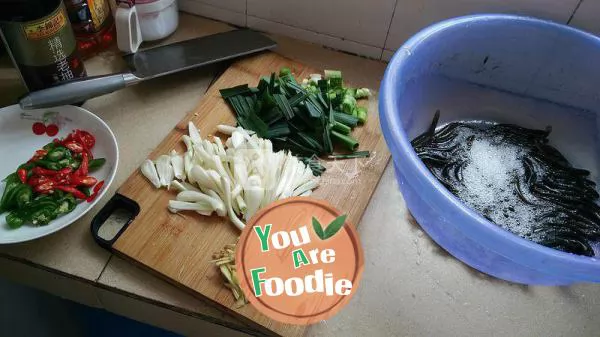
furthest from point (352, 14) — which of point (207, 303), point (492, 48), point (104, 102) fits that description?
point (207, 303)

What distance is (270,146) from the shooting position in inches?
31.0

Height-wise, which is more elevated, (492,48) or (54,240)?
(492,48)

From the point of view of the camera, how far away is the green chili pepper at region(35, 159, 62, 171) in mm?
731

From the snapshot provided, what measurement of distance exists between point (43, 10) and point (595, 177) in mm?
930

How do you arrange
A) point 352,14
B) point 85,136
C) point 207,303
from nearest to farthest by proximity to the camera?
point 207,303 < point 85,136 < point 352,14

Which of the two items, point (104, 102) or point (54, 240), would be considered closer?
point (54, 240)

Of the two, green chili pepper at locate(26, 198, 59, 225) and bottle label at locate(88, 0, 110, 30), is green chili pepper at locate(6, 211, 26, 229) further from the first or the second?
bottle label at locate(88, 0, 110, 30)

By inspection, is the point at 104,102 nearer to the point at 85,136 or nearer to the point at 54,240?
the point at 85,136

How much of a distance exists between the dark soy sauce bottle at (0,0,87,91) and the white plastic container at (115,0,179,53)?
104 millimetres

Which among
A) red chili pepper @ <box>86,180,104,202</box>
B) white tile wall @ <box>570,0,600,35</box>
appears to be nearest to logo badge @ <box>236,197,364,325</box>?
red chili pepper @ <box>86,180,104,202</box>

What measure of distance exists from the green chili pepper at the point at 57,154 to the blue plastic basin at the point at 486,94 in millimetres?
497

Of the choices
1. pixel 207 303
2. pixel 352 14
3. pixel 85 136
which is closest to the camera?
pixel 207 303

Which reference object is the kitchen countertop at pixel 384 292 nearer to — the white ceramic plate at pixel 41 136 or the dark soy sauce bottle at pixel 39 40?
the white ceramic plate at pixel 41 136

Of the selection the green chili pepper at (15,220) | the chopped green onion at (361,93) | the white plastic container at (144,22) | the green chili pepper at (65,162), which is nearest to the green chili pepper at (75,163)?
the green chili pepper at (65,162)
